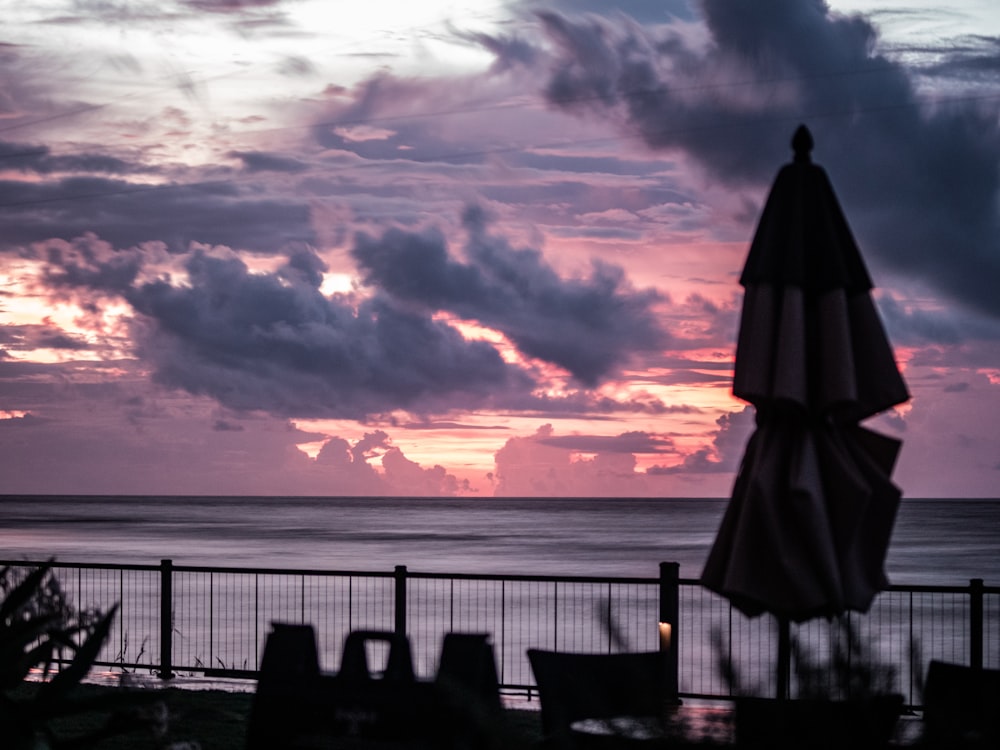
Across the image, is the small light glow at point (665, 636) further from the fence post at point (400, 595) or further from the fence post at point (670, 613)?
the fence post at point (400, 595)

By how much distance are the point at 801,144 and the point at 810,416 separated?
1.29 meters

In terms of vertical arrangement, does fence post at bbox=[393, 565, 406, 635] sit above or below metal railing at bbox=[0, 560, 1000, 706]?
above

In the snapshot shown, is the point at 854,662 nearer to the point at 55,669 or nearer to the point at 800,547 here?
the point at 800,547

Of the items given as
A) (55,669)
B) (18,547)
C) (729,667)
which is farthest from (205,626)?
(18,547)

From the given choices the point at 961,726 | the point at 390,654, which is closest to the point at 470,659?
the point at 390,654

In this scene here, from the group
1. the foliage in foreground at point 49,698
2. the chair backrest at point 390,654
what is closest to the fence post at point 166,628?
the foliage in foreground at point 49,698

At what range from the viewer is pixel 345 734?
14.8 feet

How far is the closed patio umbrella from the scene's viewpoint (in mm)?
4973

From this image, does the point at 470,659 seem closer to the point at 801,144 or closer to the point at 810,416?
the point at 810,416

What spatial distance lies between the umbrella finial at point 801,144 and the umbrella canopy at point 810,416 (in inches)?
6.5

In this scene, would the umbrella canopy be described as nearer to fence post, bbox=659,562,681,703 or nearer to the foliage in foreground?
the foliage in foreground

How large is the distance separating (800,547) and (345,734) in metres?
2.04

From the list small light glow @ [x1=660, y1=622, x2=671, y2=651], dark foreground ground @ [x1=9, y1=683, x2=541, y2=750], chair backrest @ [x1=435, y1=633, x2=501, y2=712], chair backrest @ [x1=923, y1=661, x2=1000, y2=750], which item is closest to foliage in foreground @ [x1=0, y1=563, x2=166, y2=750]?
chair backrest @ [x1=435, y1=633, x2=501, y2=712]

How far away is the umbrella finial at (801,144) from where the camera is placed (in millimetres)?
5484
